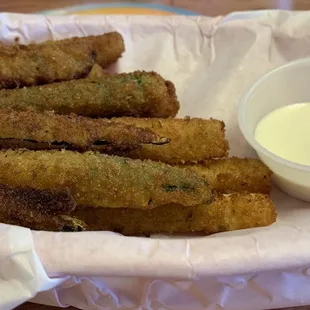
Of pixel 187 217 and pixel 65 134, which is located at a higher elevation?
pixel 65 134

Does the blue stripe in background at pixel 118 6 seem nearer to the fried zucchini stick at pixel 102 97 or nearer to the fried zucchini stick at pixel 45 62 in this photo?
the fried zucchini stick at pixel 45 62

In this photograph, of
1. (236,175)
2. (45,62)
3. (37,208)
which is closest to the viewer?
(37,208)

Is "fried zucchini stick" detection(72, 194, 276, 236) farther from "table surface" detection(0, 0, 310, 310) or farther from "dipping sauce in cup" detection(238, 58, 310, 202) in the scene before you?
"table surface" detection(0, 0, 310, 310)

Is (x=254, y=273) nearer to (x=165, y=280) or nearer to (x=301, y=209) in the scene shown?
(x=165, y=280)

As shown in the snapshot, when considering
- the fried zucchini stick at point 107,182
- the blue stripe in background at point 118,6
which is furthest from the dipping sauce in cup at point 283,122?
the blue stripe in background at point 118,6

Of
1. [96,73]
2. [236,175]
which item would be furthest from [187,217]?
[96,73]

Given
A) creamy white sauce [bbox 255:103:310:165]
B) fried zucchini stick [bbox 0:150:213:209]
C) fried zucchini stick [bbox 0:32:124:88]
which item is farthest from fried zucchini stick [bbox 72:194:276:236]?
fried zucchini stick [bbox 0:32:124:88]

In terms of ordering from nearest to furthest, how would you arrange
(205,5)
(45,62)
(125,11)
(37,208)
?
(37,208) → (45,62) → (125,11) → (205,5)

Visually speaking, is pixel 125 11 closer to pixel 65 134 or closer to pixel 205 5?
pixel 205 5
